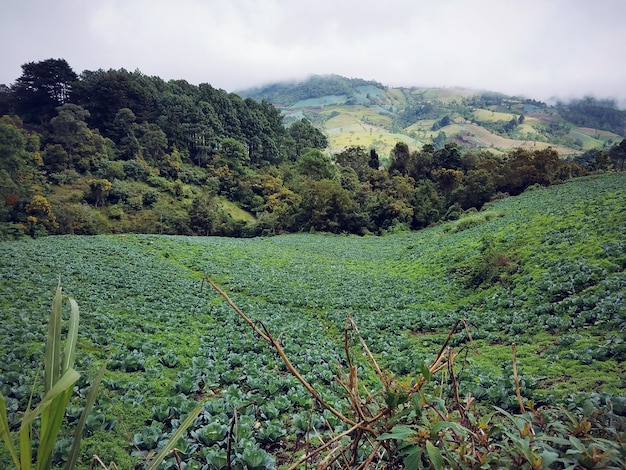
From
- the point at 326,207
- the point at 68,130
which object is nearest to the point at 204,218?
the point at 326,207

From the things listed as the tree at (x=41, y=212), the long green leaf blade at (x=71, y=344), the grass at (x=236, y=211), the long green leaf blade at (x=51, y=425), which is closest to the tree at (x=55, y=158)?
the tree at (x=41, y=212)

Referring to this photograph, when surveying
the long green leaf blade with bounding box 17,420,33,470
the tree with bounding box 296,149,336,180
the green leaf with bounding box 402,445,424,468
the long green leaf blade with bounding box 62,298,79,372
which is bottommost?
the green leaf with bounding box 402,445,424,468

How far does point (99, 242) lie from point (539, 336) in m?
29.7

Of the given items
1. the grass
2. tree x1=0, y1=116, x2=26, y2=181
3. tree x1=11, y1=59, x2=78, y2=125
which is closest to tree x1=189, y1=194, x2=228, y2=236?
the grass

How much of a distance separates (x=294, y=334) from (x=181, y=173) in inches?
2552

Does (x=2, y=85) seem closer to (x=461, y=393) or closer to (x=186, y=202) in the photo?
(x=186, y=202)

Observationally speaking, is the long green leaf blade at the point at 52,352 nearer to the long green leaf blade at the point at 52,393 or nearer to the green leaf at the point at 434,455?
the long green leaf blade at the point at 52,393

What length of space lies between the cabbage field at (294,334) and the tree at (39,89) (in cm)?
6876

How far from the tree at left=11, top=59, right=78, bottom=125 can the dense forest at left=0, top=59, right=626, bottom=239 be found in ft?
0.69

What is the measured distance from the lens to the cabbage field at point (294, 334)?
470 cm

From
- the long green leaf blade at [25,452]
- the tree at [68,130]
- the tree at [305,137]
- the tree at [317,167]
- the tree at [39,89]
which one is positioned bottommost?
the long green leaf blade at [25,452]

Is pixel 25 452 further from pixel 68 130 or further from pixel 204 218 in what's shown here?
pixel 68 130

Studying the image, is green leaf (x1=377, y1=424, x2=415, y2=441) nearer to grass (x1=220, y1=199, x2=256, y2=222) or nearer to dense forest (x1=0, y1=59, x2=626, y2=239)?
dense forest (x1=0, y1=59, x2=626, y2=239)

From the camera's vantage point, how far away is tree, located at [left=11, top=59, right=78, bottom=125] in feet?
230
